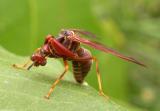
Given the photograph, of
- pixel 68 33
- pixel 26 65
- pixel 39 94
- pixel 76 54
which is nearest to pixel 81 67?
pixel 76 54

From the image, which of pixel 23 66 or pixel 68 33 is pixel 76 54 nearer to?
pixel 68 33

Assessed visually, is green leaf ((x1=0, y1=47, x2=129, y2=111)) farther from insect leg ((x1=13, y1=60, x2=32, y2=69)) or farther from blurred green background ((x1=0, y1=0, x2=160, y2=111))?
blurred green background ((x1=0, y1=0, x2=160, y2=111))

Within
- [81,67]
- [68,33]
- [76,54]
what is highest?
[68,33]

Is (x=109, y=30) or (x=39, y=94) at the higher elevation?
(x=39, y=94)

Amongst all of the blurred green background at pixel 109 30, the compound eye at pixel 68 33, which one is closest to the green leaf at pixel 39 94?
the compound eye at pixel 68 33

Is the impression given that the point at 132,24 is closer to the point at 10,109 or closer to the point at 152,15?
the point at 152,15

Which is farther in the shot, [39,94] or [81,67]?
[81,67]

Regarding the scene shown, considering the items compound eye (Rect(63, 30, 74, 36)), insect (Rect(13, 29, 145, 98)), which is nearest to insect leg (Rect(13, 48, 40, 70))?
insect (Rect(13, 29, 145, 98))
